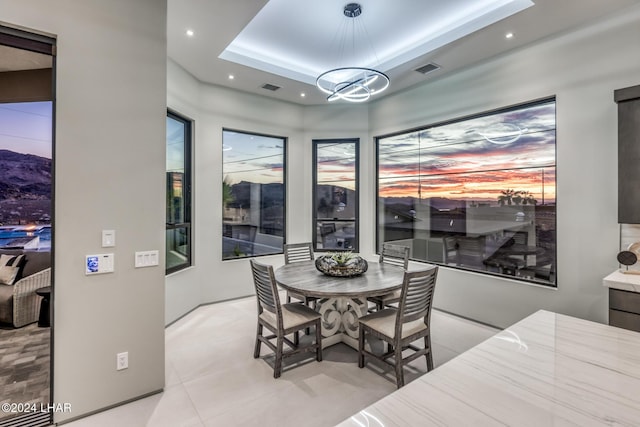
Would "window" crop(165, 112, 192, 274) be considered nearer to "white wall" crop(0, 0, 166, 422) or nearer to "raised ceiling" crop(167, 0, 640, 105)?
"raised ceiling" crop(167, 0, 640, 105)

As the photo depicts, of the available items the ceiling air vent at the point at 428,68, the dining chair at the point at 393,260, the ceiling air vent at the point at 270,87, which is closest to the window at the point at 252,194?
the ceiling air vent at the point at 270,87

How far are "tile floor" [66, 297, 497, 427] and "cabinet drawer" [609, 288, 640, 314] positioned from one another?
4.55 ft

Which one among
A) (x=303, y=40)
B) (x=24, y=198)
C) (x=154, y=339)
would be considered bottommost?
(x=154, y=339)

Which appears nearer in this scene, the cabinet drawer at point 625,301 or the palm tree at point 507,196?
the cabinet drawer at point 625,301

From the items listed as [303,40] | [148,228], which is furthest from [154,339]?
[303,40]

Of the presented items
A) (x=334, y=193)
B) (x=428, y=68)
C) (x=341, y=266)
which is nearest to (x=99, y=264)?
(x=341, y=266)

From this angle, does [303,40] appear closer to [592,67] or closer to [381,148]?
[381,148]

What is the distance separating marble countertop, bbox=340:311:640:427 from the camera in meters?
0.85

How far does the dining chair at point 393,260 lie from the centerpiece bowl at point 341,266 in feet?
1.61

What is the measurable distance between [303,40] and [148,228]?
2989mm

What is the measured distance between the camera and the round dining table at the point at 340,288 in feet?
9.36

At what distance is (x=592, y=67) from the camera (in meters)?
3.10

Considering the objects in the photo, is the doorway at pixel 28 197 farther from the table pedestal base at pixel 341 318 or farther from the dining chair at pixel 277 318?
the table pedestal base at pixel 341 318

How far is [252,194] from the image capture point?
527 centimetres
